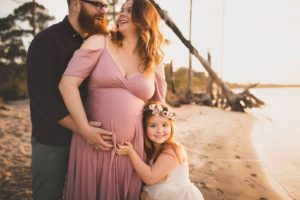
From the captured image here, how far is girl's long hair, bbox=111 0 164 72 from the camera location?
237cm

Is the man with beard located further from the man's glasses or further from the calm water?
the calm water

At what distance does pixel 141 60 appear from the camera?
2420mm

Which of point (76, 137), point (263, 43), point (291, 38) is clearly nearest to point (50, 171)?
point (76, 137)

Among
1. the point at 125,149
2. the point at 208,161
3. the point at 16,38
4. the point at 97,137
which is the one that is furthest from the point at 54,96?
the point at 16,38

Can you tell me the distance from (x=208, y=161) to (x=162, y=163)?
408 cm

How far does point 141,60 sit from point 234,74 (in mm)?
25287

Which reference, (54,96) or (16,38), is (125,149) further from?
(16,38)

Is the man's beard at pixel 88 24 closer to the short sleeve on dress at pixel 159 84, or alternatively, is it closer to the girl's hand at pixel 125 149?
the short sleeve on dress at pixel 159 84

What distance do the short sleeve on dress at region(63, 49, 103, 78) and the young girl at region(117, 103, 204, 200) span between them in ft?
1.83

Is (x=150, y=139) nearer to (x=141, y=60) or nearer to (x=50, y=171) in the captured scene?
(x=141, y=60)

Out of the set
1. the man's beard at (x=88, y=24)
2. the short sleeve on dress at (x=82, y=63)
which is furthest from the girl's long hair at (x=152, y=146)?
the man's beard at (x=88, y=24)

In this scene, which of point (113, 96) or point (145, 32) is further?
point (145, 32)

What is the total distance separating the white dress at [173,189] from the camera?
2479 mm

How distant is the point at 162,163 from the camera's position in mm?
2479
